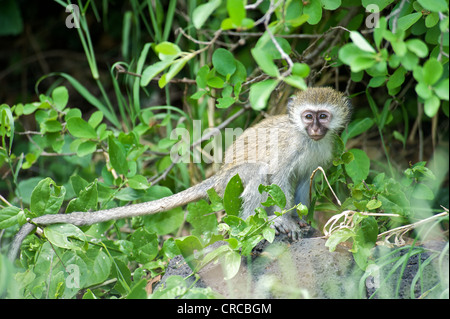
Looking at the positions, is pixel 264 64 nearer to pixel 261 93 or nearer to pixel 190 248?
pixel 261 93

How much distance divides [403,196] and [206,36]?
309 centimetres

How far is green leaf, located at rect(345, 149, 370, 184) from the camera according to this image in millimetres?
4473

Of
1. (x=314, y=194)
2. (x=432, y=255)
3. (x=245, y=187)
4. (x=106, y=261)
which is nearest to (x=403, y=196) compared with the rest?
(x=432, y=255)

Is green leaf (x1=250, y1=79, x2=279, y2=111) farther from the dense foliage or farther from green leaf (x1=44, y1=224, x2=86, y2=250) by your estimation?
green leaf (x1=44, y1=224, x2=86, y2=250)

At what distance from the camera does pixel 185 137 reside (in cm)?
544

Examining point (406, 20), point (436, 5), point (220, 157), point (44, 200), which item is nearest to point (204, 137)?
point (220, 157)

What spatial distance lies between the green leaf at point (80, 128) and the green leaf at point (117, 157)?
1.44ft

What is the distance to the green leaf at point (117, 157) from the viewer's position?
14.6 feet

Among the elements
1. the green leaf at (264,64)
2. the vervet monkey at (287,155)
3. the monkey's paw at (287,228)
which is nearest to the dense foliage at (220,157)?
the green leaf at (264,64)

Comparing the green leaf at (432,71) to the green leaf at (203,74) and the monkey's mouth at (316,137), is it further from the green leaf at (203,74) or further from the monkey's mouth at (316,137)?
the green leaf at (203,74)

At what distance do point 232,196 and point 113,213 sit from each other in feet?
3.25

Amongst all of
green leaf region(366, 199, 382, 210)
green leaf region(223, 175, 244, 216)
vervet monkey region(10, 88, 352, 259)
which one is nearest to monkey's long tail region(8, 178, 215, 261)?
vervet monkey region(10, 88, 352, 259)

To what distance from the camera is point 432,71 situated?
284 cm
